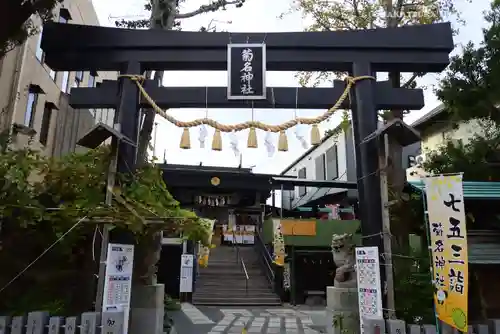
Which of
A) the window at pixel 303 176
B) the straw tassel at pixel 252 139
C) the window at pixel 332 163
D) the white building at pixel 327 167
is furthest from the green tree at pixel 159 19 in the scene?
the window at pixel 303 176

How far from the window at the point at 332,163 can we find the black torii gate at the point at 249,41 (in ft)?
51.2

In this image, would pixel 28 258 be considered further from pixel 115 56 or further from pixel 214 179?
pixel 214 179

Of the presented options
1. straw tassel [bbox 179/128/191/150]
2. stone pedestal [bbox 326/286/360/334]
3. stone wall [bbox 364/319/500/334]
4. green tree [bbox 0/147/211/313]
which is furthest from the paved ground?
straw tassel [bbox 179/128/191/150]

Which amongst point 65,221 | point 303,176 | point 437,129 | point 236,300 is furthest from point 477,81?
point 303,176

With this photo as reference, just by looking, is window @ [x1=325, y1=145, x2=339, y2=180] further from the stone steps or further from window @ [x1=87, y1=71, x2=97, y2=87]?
window @ [x1=87, y1=71, x2=97, y2=87]

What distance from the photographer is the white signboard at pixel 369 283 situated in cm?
716

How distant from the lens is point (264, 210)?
27.2m

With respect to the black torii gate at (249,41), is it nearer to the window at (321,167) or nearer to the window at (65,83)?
the window at (65,83)

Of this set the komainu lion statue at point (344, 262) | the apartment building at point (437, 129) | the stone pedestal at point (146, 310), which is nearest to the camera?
the stone pedestal at point (146, 310)

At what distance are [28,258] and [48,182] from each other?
1.56 metres

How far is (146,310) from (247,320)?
6.59m

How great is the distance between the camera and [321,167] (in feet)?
90.1

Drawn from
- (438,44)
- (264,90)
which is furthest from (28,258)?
(438,44)

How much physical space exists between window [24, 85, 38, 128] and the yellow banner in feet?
42.0
